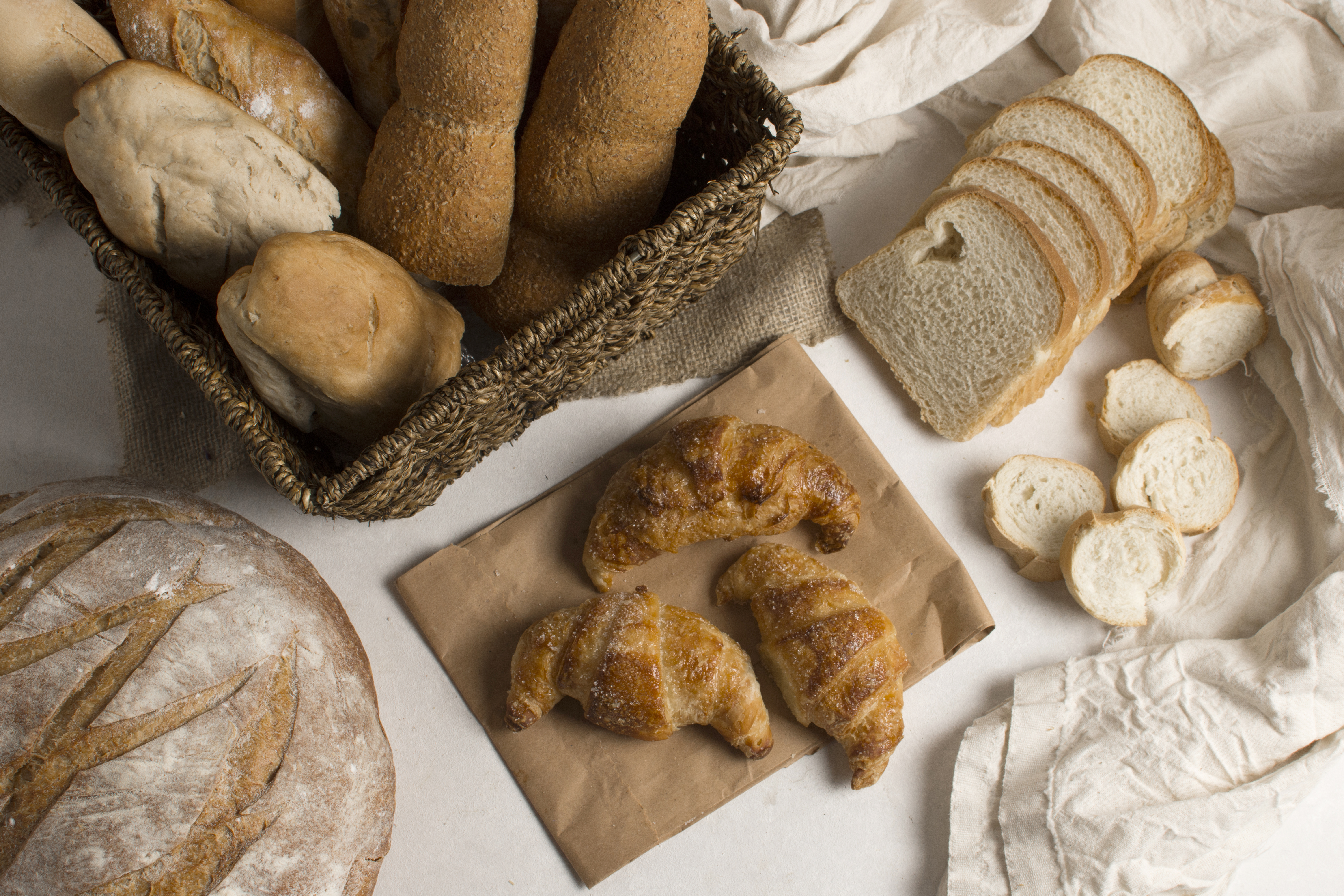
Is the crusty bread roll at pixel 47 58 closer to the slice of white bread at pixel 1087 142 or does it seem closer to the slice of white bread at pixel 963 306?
the slice of white bread at pixel 963 306

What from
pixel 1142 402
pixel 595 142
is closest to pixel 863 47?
pixel 595 142

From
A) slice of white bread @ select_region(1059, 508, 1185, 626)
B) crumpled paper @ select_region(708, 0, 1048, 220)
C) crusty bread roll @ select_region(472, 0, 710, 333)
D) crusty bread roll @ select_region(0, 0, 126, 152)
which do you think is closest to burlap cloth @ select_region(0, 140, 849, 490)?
crumpled paper @ select_region(708, 0, 1048, 220)

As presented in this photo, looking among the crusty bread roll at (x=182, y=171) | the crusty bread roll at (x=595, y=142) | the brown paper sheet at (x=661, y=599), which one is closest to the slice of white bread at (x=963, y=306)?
the brown paper sheet at (x=661, y=599)

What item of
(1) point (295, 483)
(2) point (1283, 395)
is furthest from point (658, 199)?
(2) point (1283, 395)

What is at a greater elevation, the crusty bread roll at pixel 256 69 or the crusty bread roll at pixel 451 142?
the crusty bread roll at pixel 256 69

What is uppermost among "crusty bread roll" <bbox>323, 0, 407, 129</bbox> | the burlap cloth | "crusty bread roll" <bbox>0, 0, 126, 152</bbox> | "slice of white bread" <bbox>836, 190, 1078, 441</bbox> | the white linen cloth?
"crusty bread roll" <bbox>0, 0, 126, 152</bbox>

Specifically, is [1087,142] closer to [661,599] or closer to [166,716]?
[661,599]

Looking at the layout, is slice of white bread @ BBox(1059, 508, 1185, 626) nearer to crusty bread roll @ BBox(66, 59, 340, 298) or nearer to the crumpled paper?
the crumpled paper
